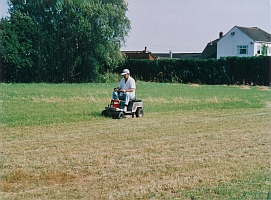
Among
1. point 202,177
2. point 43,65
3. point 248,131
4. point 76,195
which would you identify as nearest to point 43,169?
point 76,195

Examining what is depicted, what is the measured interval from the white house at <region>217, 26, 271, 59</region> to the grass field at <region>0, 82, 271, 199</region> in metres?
32.8

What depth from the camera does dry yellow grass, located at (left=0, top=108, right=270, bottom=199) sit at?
4602 millimetres

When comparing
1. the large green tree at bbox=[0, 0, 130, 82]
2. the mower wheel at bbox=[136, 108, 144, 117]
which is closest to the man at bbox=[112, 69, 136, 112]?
the mower wheel at bbox=[136, 108, 144, 117]

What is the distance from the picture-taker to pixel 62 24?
104ft

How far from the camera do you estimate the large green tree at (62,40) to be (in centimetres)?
3070

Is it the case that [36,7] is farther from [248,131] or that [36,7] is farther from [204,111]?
[248,131]

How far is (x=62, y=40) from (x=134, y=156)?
2775 cm

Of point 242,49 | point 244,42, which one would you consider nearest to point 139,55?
point 244,42

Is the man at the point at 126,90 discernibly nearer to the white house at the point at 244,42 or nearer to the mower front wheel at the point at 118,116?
the mower front wheel at the point at 118,116

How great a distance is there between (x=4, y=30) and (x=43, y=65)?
409 cm

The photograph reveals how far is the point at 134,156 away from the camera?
241 inches

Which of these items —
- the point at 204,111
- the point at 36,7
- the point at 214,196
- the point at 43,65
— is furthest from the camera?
the point at 43,65

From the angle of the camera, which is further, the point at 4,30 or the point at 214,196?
the point at 4,30

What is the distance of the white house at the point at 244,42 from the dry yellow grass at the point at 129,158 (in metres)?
34.3
